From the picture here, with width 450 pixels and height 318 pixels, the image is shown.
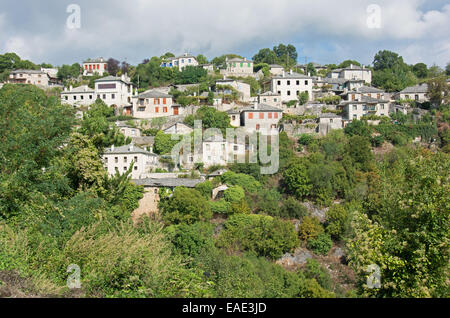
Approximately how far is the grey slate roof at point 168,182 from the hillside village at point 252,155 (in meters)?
0.10

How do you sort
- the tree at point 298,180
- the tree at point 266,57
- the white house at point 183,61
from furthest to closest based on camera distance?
1. the tree at point 266,57
2. the white house at point 183,61
3. the tree at point 298,180

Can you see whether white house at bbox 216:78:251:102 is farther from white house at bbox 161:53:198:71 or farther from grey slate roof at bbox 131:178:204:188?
grey slate roof at bbox 131:178:204:188

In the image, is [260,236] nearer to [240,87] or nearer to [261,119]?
[261,119]

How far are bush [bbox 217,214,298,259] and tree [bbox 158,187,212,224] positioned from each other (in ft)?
6.86

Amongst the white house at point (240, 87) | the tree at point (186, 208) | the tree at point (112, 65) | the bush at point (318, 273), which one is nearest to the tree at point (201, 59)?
the tree at point (112, 65)

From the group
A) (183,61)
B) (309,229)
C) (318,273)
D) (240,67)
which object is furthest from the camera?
(183,61)

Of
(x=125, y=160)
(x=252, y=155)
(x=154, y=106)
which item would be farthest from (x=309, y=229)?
(x=154, y=106)

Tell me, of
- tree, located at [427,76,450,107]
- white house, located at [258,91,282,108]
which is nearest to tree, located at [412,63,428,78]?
tree, located at [427,76,450,107]

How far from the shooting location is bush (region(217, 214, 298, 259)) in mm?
29594

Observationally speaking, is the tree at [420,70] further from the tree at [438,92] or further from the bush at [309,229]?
the bush at [309,229]

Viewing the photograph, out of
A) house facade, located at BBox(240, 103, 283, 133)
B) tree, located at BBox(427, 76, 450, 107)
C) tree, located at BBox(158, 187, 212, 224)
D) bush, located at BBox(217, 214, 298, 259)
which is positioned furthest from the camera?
tree, located at BBox(427, 76, 450, 107)

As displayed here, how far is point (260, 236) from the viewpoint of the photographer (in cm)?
3014

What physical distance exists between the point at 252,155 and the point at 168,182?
9828mm

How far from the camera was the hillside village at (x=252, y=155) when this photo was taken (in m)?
18.9
